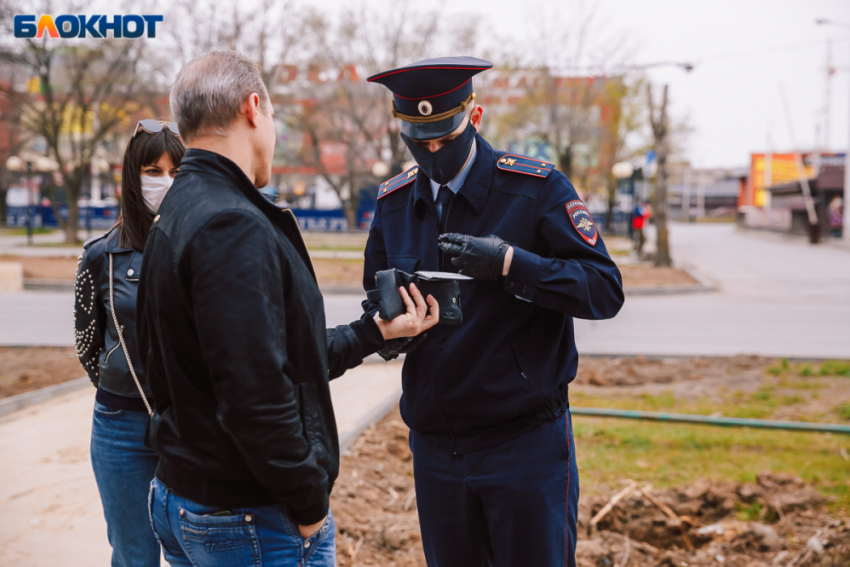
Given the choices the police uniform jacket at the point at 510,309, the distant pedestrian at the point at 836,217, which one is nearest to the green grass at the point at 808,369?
the police uniform jacket at the point at 510,309

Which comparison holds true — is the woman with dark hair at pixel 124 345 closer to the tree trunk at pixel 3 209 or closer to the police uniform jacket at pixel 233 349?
the police uniform jacket at pixel 233 349

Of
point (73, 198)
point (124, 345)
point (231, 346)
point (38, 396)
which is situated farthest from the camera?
point (73, 198)

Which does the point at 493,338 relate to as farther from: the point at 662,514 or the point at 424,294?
the point at 662,514

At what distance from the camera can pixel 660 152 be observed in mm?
20125

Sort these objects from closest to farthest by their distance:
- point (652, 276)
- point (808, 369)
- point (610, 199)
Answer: point (808, 369), point (652, 276), point (610, 199)

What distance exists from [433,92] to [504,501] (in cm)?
135

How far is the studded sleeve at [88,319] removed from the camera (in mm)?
2625

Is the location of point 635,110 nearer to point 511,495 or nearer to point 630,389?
point 630,389

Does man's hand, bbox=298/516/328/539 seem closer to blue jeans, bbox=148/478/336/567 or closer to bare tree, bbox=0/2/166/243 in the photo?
blue jeans, bbox=148/478/336/567

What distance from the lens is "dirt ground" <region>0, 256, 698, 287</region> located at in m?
16.5

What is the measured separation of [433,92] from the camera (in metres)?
2.31

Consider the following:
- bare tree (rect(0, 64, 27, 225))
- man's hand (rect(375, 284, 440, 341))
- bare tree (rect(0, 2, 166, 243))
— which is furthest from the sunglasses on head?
bare tree (rect(0, 64, 27, 225))

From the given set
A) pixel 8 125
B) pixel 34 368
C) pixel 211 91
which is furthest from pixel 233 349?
pixel 8 125

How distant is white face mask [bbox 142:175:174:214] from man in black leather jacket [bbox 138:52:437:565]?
961 millimetres
